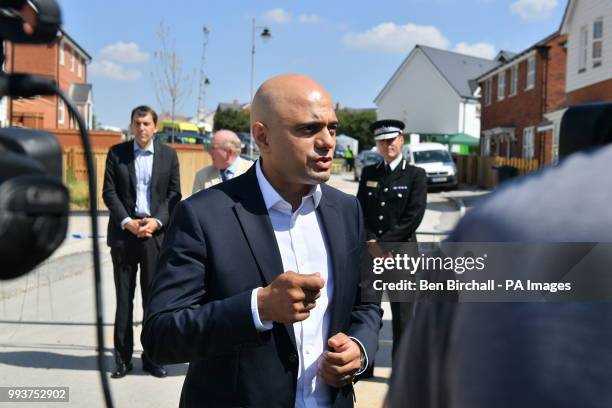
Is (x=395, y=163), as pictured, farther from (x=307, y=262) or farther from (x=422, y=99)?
(x=422, y=99)

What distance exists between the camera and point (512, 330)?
708 millimetres

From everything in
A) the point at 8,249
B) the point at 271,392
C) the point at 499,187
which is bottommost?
the point at 271,392

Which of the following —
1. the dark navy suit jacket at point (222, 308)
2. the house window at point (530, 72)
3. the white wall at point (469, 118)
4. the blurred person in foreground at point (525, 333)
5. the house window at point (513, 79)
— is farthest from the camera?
the white wall at point (469, 118)

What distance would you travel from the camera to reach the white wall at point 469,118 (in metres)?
54.8

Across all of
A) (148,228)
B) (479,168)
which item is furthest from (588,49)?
(148,228)

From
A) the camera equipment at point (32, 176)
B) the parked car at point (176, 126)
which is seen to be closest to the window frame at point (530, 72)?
the parked car at point (176, 126)

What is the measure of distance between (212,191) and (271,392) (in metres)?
0.71

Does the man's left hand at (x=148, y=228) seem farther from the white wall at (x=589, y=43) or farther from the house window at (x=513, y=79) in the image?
the house window at (x=513, y=79)

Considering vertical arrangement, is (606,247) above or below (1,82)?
below

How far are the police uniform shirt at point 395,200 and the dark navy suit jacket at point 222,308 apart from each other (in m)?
3.27

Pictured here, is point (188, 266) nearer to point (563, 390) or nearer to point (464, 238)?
point (464, 238)

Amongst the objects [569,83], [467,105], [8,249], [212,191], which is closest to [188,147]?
[569,83]

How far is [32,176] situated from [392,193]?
189 inches

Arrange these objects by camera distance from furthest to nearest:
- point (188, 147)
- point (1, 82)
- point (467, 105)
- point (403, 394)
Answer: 1. point (467, 105)
2. point (188, 147)
3. point (1, 82)
4. point (403, 394)
